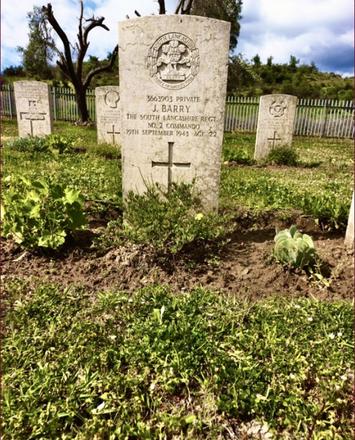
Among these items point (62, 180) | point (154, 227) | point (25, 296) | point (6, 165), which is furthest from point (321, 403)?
point (6, 165)

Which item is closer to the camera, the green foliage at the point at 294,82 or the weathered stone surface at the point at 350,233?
the weathered stone surface at the point at 350,233

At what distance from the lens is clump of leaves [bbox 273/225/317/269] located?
9.18 feet

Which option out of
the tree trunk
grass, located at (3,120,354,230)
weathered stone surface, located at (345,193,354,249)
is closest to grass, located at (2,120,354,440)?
weathered stone surface, located at (345,193,354,249)

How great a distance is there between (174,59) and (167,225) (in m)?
1.56

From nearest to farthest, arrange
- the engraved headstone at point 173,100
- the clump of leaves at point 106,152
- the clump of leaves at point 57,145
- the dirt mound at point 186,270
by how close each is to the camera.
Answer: the dirt mound at point 186,270
the engraved headstone at point 173,100
the clump of leaves at point 57,145
the clump of leaves at point 106,152

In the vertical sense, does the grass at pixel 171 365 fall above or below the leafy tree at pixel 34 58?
below

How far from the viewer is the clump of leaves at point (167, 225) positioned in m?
2.94

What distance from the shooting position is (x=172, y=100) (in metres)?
3.50

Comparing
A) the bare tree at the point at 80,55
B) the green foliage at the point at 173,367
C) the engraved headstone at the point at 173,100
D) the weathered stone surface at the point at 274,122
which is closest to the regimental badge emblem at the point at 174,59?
the engraved headstone at the point at 173,100

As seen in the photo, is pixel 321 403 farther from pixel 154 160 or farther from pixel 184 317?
pixel 154 160

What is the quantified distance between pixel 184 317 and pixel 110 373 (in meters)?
0.57

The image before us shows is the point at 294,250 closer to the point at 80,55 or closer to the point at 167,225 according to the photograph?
the point at 167,225

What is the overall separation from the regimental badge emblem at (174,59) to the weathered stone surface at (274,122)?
613 cm

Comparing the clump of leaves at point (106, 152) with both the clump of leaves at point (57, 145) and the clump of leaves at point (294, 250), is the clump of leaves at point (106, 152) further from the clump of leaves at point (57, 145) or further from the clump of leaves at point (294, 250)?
the clump of leaves at point (294, 250)
